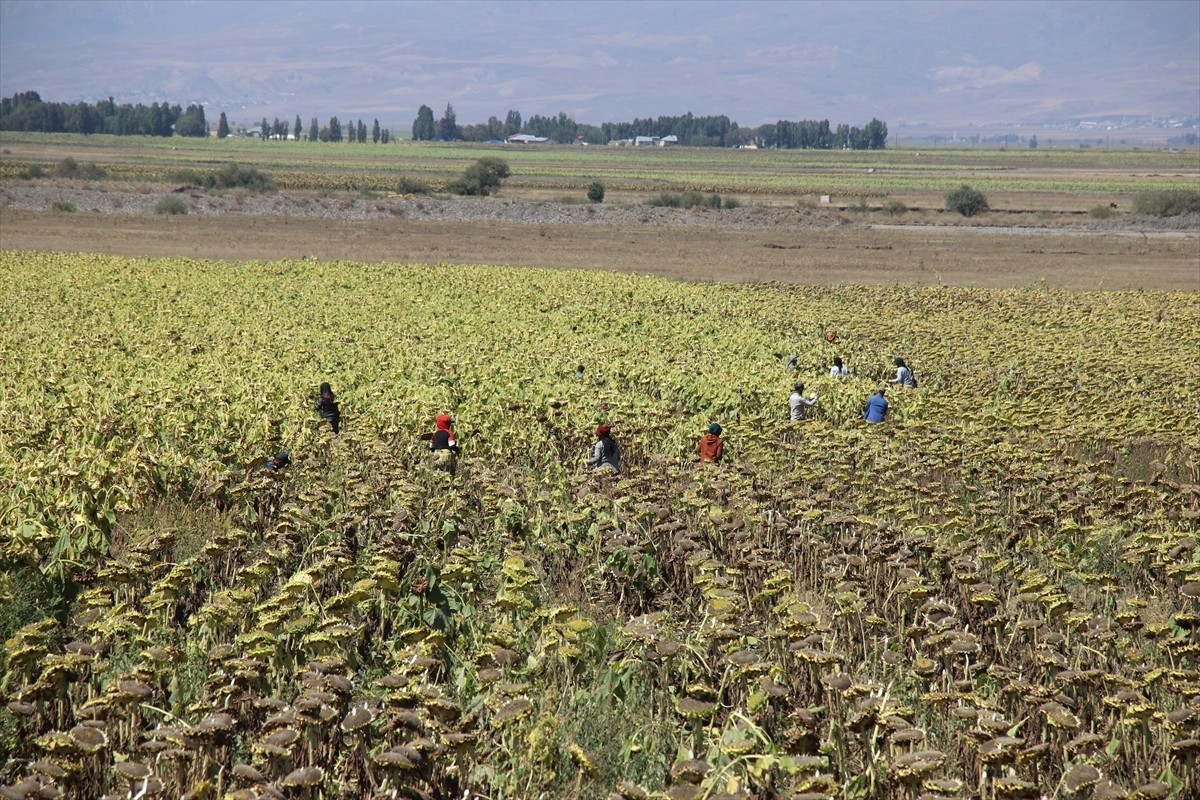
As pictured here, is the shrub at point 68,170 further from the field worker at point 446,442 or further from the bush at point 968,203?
the field worker at point 446,442

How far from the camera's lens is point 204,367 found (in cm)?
1605

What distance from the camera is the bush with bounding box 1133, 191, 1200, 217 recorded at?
247 ft

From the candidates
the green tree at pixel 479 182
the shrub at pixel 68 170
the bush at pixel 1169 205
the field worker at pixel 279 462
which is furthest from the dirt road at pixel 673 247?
the shrub at pixel 68 170

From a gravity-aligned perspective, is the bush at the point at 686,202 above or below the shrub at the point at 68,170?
below

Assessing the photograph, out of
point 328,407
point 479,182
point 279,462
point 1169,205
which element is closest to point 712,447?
point 328,407

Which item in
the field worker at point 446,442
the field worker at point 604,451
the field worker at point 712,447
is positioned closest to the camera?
the field worker at point 446,442

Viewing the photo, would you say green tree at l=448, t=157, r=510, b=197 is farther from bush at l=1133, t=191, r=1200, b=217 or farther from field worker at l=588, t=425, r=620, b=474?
field worker at l=588, t=425, r=620, b=474

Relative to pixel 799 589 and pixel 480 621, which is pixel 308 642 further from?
pixel 799 589

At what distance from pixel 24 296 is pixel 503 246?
27.3 metres

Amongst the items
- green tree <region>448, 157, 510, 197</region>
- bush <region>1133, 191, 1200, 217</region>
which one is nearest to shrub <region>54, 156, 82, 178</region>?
green tree <region>448, 157, 510, 197</region>

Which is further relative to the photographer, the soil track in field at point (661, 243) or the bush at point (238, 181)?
the bush at point (238, 181)

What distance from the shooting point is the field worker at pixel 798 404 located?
16391 mm

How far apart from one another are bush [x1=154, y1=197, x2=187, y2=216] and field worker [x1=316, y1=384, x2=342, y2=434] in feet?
172

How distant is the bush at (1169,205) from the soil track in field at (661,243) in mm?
7263
